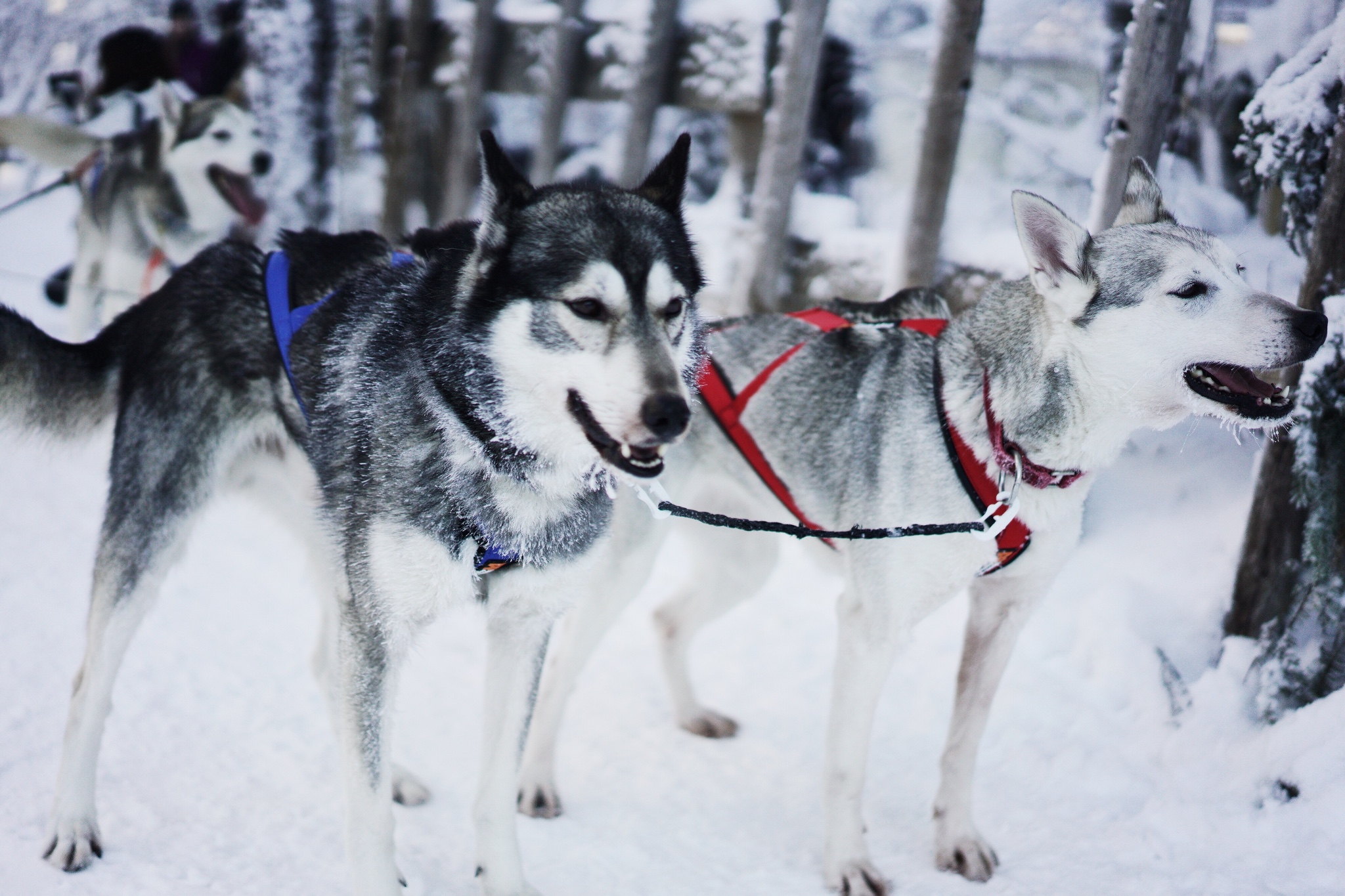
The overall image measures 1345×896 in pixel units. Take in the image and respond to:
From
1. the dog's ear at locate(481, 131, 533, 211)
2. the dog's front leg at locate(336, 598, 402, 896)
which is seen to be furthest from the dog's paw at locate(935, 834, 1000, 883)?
the dog's ear at locate(481, 131, 533, 211)

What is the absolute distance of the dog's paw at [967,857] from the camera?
8.52 ft

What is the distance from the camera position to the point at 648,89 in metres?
5.67

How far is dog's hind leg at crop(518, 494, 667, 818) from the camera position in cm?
A: 289

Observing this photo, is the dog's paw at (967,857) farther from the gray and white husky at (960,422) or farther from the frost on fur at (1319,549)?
the frost on fur at (1319,549)

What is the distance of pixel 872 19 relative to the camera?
4.77 meters

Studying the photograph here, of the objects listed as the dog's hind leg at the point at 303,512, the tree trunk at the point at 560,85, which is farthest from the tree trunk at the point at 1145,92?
the tree trunk at the point at 560,85

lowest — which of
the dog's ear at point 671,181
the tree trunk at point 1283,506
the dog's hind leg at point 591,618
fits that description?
the dog's hind leg at point 591,618

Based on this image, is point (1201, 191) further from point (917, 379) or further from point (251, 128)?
point (251, 128)

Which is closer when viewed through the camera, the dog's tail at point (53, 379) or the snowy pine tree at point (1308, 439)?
the dog's tail at point (53, 379)

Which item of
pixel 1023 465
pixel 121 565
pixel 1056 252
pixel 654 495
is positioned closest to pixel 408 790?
pixel 121 565

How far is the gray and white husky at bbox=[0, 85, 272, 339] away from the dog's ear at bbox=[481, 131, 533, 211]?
3334 millimetres

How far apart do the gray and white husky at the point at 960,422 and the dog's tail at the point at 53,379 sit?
1455 mm

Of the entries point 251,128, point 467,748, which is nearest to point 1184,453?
point 467,748

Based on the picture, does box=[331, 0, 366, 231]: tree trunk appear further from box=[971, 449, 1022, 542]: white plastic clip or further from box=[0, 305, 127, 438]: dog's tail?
box=[971, 449, 1022, 542]: white plastic clip
